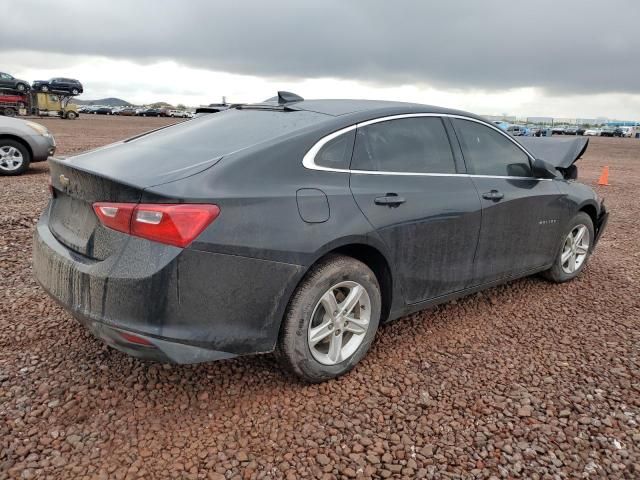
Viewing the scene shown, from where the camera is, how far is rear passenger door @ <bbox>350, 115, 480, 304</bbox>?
303cm

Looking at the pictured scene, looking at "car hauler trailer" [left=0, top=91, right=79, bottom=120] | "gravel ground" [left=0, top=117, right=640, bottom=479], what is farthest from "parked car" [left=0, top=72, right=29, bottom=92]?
"gravel ground" [left=0, top=117, right=640, bottom=479]

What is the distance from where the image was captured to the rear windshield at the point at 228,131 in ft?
9.30

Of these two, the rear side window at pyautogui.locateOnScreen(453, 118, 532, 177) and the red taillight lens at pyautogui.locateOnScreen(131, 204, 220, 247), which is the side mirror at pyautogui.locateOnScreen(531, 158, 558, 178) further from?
the red taillight lens at pyautogui.locateOnScreen(131, 204, 220, 247)

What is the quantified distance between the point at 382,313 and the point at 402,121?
50.1 inches

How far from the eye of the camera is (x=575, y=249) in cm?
484

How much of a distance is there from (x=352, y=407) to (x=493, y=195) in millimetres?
1906

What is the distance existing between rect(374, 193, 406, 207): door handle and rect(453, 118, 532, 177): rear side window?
0.88m

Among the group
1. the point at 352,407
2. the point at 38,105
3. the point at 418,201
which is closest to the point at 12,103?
the point at 38,105

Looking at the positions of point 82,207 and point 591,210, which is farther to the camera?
point 591,210

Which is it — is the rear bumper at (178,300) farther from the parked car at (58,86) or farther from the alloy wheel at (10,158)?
the parked car at (58,86)

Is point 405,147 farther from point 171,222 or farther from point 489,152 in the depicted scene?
point 171,222

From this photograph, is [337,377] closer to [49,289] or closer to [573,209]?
[49,289]

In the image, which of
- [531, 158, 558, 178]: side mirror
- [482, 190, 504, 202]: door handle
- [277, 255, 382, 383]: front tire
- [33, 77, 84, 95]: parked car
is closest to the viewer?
[277, 255, 382, 383]: front tire

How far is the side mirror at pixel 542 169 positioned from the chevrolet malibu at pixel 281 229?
344 millimetres
